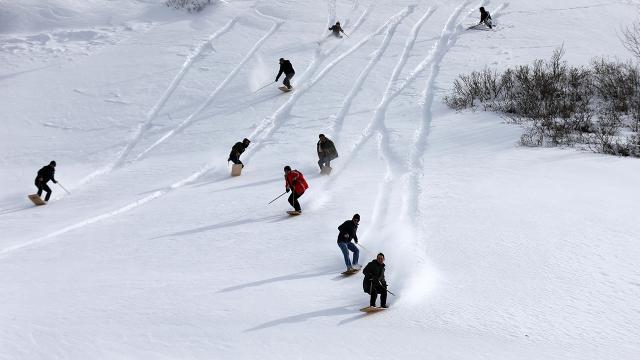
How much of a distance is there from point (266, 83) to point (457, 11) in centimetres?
1201

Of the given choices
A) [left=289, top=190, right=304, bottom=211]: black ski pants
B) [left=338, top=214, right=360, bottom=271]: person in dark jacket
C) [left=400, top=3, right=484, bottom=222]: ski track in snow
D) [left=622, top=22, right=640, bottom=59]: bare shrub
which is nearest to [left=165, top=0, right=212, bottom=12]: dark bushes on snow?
[left=400, top=3, right=484, bottom=222]: ski track in snow

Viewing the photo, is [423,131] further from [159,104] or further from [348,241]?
[159,104]

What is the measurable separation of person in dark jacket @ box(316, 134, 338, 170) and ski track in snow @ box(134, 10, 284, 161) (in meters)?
6.95

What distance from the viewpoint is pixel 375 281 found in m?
9.79

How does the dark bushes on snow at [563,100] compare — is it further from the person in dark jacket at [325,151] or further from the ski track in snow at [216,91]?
the ski track in snow at [216,91]

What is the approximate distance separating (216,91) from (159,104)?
2.27 metres

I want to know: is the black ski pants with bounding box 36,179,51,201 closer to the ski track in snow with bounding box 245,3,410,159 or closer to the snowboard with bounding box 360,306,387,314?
the ski track in snow with bounding box 245,3,410,159

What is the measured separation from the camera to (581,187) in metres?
14.2

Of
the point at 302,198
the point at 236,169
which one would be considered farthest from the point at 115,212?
the point at 302,198

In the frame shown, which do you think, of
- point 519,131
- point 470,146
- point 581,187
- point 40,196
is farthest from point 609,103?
point 40,196

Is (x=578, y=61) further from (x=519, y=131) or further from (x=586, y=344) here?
(x=586, y=344)

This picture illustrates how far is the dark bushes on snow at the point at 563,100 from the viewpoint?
60.1 feet

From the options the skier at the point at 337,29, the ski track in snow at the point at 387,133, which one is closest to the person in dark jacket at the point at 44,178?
the ski track in snow at the point at 387,133

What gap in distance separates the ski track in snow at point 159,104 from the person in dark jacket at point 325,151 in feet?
23.8
